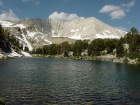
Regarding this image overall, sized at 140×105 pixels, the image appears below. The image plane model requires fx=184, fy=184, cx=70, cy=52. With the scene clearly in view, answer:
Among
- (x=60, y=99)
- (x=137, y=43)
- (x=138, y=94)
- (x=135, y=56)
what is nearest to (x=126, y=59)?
(x=135, y=56)

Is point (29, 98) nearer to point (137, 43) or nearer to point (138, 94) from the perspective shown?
point (138, 94)

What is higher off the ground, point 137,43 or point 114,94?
point 137,43

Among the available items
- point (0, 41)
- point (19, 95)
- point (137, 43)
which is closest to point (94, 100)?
point (19, 95)

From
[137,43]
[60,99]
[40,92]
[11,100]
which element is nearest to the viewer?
[11,100]

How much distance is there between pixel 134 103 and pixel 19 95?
827 inches

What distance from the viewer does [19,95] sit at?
3491cm

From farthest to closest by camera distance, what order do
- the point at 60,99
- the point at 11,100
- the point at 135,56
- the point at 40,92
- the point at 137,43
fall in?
the point at 137,43 < the point at 135,56 < the point at 40,92 < the point at 60,99 < the point at 11,100

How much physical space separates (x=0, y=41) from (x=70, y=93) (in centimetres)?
16240

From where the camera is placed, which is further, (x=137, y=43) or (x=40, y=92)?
(x=137, y=43)

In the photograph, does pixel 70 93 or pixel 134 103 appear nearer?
pixel 134 103

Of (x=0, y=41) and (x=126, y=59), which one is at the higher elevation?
(x=0, y=41)

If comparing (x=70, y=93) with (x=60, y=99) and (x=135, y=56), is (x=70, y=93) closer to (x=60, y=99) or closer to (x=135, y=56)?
(x=60, y=99)

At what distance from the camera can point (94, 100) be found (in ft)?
110

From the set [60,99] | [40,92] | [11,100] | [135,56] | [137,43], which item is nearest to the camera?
[11,100]
